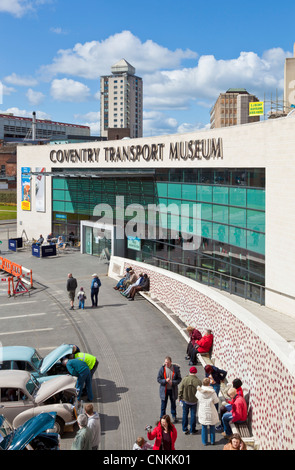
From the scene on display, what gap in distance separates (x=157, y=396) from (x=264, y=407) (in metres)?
3.51

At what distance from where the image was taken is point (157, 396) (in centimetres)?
1195

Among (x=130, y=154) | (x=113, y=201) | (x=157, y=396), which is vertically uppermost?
(x=130, y=154)

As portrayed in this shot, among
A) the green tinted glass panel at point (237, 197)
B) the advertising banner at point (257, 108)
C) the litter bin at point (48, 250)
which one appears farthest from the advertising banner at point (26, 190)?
the green tinted glass panel at point (237, 197)

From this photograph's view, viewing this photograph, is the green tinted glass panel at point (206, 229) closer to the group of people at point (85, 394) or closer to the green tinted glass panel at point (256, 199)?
the green tinted glass panel at point (256, 199)

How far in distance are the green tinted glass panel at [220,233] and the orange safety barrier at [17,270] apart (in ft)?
30.1

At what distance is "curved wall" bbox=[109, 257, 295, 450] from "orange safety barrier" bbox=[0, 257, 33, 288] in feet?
36.9

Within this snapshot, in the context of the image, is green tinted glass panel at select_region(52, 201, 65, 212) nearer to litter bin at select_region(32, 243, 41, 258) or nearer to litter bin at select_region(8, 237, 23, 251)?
litter bin at select_region(8, 237, 23, 251)

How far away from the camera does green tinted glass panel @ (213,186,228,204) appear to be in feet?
74.2

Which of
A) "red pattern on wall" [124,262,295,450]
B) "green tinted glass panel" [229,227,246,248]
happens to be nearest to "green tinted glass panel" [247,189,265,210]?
"green tinted glass panel" [229,227,246,248]

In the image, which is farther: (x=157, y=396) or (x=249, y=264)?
(x=249, y=264)

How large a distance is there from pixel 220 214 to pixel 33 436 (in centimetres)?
1583
